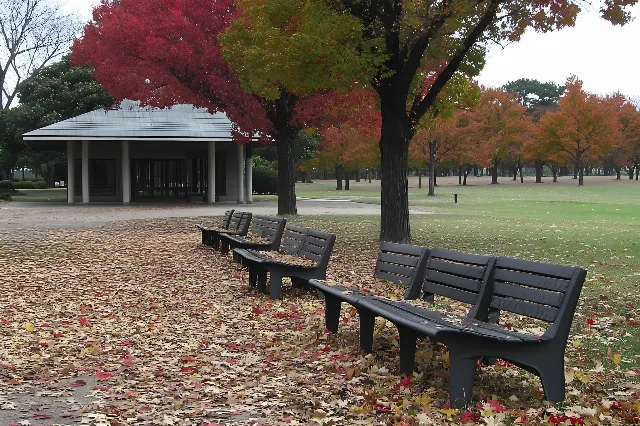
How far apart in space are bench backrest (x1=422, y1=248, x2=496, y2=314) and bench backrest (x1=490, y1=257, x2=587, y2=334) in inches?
5.9

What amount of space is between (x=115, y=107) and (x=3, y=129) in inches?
498

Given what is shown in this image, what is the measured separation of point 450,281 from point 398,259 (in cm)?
115

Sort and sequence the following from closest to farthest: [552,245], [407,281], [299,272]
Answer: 1. [407,281]
2. [299,272]
3. [552,245]

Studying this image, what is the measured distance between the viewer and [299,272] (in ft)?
32.6

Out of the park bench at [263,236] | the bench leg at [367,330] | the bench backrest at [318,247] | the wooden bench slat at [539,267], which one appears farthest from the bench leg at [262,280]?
the wooden bench slat at [539,267]

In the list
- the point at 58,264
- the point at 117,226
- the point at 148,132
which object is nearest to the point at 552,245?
the point at 58,264

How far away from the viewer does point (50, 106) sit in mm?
49938

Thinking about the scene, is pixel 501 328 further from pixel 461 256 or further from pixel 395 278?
pixel 395 278

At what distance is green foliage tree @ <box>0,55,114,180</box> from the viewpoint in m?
49.4

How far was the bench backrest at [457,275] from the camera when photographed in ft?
20.6

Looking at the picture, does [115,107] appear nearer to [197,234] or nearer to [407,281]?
[197,234]

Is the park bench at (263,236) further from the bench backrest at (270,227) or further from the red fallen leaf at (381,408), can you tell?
the red fallen leaf at (381,408)

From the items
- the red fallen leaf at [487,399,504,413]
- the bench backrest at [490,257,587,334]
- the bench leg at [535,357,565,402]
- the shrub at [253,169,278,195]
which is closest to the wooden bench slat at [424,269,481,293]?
the bench backrest at [490,257,587,334]

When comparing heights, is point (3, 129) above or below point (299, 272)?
above
